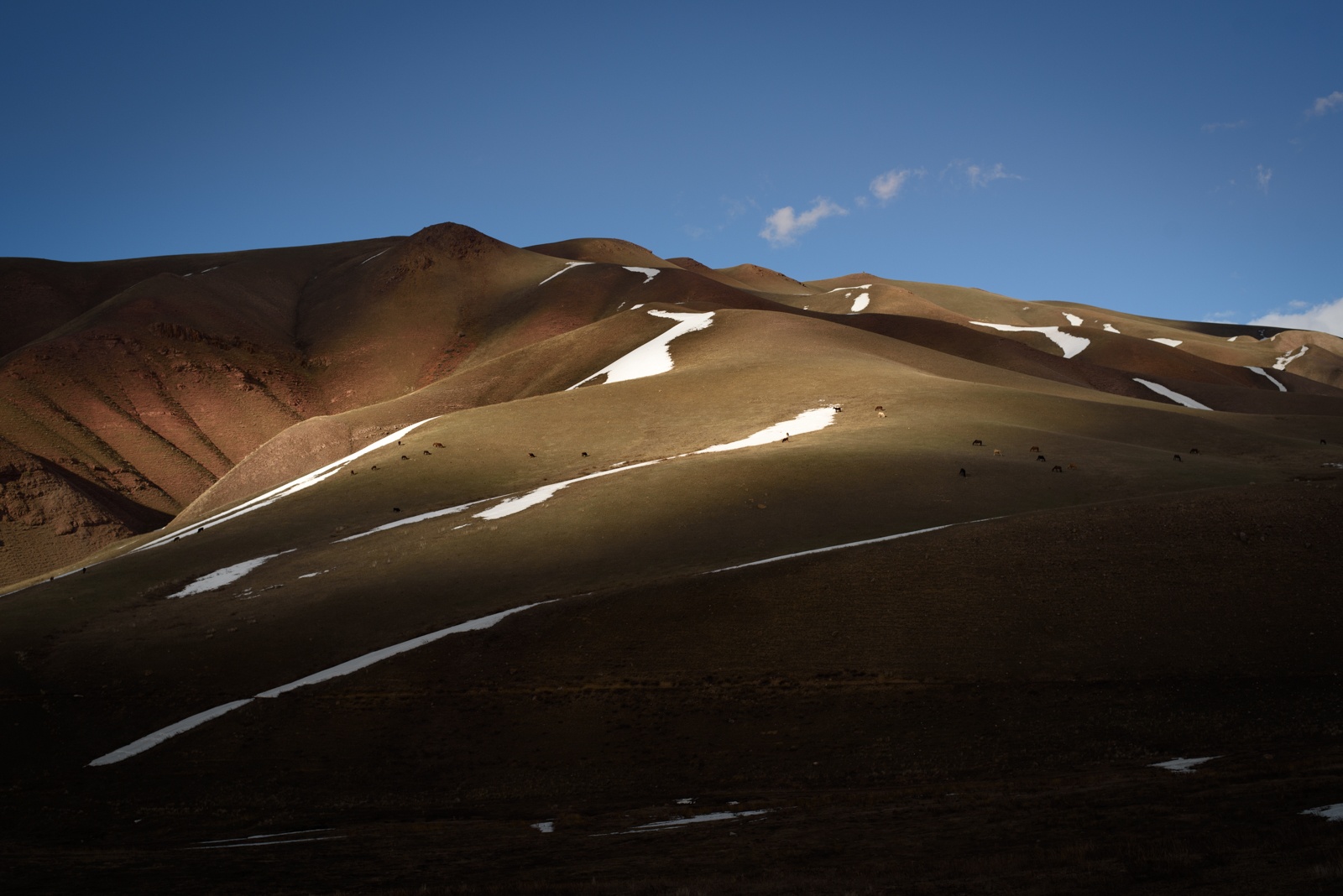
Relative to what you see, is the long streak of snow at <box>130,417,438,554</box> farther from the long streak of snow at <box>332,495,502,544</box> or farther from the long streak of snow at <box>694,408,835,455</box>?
the long streak of snow at <box>694,408,835,455</box>

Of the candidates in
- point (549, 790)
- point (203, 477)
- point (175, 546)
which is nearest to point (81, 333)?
point (203, 477)

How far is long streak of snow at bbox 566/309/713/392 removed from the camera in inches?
2731

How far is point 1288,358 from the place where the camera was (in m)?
161

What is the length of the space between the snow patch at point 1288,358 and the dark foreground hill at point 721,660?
394 feet

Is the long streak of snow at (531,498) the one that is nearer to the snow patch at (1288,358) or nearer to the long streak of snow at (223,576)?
the long streak of snow at (223,576)

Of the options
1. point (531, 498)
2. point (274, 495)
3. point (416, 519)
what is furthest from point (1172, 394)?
point (274, 495)

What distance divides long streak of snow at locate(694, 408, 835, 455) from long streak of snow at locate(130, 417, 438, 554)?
2060cm

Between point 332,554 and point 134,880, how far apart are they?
79.6 feet

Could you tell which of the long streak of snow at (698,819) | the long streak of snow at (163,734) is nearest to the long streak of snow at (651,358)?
the long streak of snow at (163,734)

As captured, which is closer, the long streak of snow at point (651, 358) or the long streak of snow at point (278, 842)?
the long streak of snow at point (278, 842)

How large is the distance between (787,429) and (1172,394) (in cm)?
5671

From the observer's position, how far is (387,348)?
408 ft

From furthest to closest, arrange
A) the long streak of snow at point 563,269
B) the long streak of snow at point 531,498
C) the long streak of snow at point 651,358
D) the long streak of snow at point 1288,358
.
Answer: the long streak of snow at point 1288,358 → the long streak of snow at point 563,269 → the long streak of snow at point 651,358 → the long streak of snow at point 531,498

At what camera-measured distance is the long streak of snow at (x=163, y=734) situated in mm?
23703
